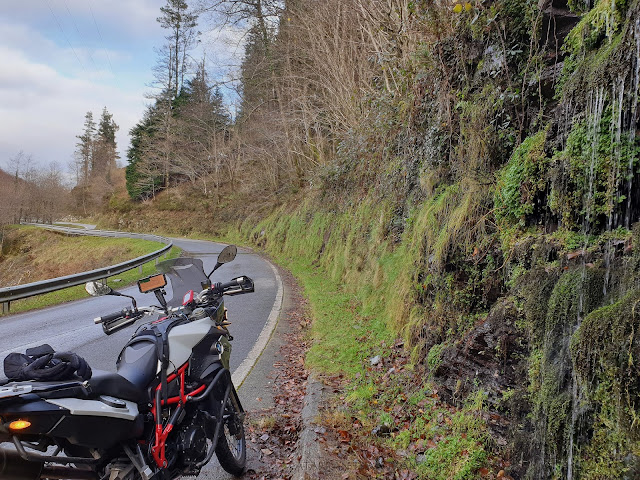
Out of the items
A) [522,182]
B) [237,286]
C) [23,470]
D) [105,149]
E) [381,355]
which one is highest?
[105,149]

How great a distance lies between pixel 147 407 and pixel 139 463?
303mm

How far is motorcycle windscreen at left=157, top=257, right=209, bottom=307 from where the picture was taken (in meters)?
3.55

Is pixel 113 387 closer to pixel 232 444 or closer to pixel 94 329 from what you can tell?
pixel 232 444

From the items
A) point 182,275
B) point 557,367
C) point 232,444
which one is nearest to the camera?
point 557,367

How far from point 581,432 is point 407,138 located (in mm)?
6350

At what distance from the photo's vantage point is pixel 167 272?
3.58 meters

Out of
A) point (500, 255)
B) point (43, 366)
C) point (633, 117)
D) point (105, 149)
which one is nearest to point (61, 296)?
point (43, 366)

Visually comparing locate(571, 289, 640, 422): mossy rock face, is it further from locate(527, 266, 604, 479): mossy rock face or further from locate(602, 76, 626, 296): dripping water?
locate(602, 76, 626, 296): dripping water

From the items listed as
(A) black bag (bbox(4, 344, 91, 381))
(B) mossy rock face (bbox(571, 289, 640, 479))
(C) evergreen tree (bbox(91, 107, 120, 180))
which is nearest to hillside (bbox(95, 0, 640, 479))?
(B) mossy rock face (bbox(571, 289, 640, 479))

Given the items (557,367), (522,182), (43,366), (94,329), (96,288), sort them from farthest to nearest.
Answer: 1. (94,329)
2. (522,182)
3. (96,288)
4. (557,367)
5. (43,366)

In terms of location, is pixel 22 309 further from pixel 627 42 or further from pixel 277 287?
pixel 627 42

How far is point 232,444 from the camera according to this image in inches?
134

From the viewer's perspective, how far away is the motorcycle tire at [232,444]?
3.20 metres

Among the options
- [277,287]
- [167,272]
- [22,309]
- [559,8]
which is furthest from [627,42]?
[22,309]
